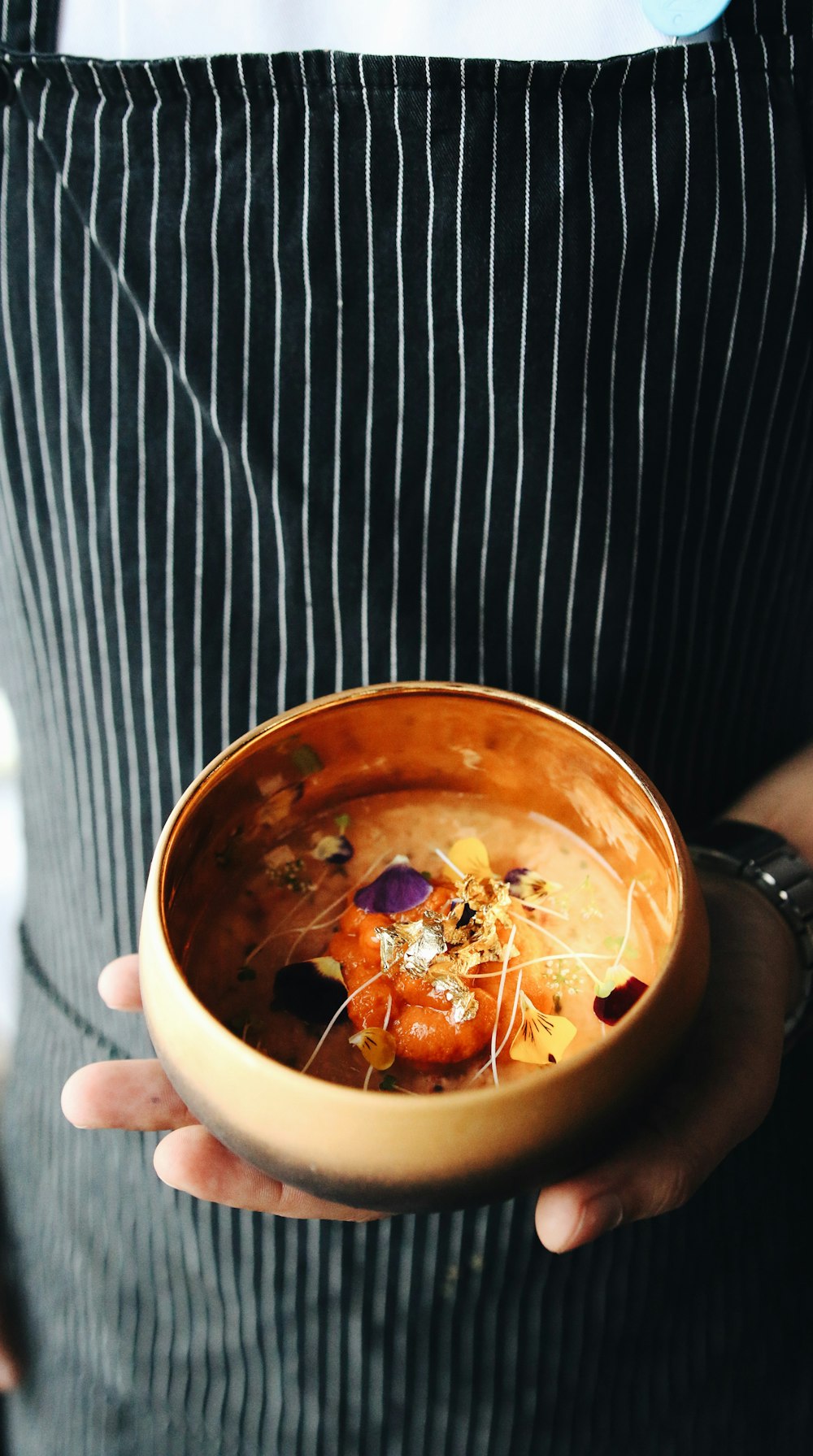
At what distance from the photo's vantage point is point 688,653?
2.53ft

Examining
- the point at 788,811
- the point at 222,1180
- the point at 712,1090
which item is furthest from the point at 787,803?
the point at 222,1180

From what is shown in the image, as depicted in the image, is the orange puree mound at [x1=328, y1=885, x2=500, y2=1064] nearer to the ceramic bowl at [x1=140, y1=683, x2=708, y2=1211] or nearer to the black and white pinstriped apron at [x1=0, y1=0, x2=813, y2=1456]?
the ceramic bowl at [x1=140, y1=683, x2=708, y2=1211]

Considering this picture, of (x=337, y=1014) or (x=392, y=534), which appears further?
(x=392, y=534)

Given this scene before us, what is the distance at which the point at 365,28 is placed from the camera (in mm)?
634

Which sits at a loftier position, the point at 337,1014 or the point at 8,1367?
the point at 337,1014

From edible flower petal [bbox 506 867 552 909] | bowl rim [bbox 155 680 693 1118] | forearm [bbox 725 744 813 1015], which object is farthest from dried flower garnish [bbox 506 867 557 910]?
forearm [bbox 725 744 813 1015]

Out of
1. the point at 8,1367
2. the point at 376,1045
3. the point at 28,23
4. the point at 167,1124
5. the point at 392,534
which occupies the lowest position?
the point at 8,1367

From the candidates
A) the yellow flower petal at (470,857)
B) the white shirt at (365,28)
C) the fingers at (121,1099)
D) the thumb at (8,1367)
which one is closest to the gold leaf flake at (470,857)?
the yellow flower petal at (470,857)

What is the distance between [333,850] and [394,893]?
0.05 m

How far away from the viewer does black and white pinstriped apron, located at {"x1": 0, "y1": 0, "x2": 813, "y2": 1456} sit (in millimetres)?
614

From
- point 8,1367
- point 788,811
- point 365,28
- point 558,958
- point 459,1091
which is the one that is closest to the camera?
point 459,1091

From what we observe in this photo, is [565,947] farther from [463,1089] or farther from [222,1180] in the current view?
[222,1180]

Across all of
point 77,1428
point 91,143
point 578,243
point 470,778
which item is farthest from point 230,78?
point 77,1428

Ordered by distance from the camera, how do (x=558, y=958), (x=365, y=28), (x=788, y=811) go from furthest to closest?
(x=788, y=811) → (x=365, y=28) → (x=558, y=958)
